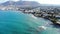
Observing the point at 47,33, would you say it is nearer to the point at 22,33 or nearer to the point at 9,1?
the point at 22,33

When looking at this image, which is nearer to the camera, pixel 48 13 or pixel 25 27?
pixel 25 27

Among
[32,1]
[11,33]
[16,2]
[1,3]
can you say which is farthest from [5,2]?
[11,33]

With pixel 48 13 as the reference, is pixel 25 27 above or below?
below

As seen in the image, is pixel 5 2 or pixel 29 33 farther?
pixel 5 2

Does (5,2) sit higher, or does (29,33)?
(5,2)

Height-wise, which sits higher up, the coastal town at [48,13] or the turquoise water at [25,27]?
the coastal town at [48,13]

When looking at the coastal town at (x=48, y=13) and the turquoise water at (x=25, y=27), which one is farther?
the coastal town at (x=48, y=13)

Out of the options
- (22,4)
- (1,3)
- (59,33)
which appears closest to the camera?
(59,33)

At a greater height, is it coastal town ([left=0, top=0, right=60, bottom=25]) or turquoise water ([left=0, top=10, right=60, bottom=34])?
coastal town ([left=0, top=0, right=60, bottom=25])

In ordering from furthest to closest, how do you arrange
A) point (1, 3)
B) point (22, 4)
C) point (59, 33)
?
point (22, 4), point (1, 3), point (59, 33)

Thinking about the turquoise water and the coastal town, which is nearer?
the turquoise water
